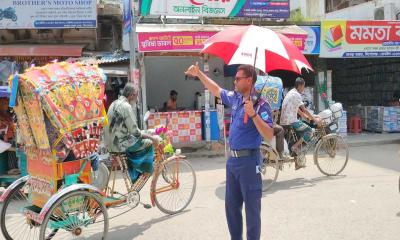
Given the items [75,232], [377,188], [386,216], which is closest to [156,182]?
[75,232]

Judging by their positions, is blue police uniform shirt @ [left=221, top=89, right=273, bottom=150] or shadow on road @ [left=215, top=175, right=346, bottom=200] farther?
shadow on road @ [left=215, top=175, right=346, bottom=200]

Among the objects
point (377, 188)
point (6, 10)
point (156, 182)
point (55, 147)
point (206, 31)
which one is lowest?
point (377, 188)

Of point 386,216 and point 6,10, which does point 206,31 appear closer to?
point 6,10

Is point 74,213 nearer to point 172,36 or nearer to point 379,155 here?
point 172,36

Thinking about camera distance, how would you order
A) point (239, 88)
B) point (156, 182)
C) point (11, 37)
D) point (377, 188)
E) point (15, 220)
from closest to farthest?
point (239, 88)
point (15, 220)
point (156, 182)
point (377, 188)
point (11, 37)

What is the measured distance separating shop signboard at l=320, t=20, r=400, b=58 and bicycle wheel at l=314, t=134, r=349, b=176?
5291mm

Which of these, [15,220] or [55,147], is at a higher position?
[55,147]

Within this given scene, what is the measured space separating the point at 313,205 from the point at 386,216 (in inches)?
37.1

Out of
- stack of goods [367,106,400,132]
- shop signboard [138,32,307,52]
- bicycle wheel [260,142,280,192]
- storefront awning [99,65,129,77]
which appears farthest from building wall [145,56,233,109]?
bicycle wheel [260,142,280,192]

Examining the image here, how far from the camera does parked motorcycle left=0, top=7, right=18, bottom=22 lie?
1120 cm

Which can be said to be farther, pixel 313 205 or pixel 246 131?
pixel 313 205

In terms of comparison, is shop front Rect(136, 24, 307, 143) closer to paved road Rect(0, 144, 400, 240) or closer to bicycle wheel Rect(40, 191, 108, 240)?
paved road Rect(0, 144, 400, 240)

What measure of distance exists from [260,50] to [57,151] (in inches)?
87.0

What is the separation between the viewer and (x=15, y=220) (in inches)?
187
